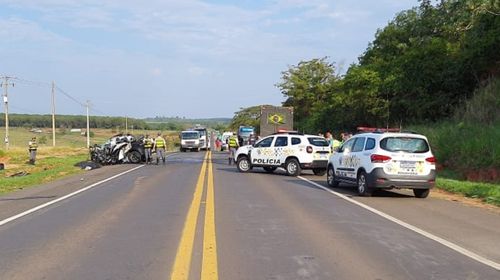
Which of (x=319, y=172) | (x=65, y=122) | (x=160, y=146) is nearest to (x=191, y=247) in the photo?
(x=319, y=172)

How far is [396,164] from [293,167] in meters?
9.08

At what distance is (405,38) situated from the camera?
171 feet

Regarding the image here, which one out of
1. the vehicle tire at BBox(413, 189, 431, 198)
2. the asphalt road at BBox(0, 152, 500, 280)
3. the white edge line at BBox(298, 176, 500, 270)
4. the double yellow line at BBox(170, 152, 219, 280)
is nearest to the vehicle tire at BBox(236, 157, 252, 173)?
the asphalt road at BBox(0, 152, 500, 280)

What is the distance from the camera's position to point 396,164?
50.4 ft

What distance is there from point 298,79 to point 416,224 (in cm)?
6165

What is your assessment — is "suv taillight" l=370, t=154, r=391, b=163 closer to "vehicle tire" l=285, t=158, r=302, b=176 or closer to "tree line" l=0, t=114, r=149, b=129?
"vehicle tire" l=285, t=158, r=302, b=176

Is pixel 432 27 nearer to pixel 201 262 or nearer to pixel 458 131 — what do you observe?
pixel 458 131

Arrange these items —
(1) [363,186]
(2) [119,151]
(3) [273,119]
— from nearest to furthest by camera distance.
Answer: (1) [363,186]
(2) [119,151]
(3) [273,119]

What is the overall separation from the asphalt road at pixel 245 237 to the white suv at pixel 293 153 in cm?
798

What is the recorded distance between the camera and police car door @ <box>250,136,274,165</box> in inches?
991

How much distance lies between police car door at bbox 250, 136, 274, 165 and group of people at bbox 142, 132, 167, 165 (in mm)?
8226

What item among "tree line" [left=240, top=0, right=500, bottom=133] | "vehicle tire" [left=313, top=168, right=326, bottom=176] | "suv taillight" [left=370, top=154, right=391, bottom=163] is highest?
"tree line" [left=240, top=0, right=500, bottom=133]

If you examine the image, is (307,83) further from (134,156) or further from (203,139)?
(134,156)

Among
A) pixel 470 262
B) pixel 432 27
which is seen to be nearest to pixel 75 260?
pixel 470 262
